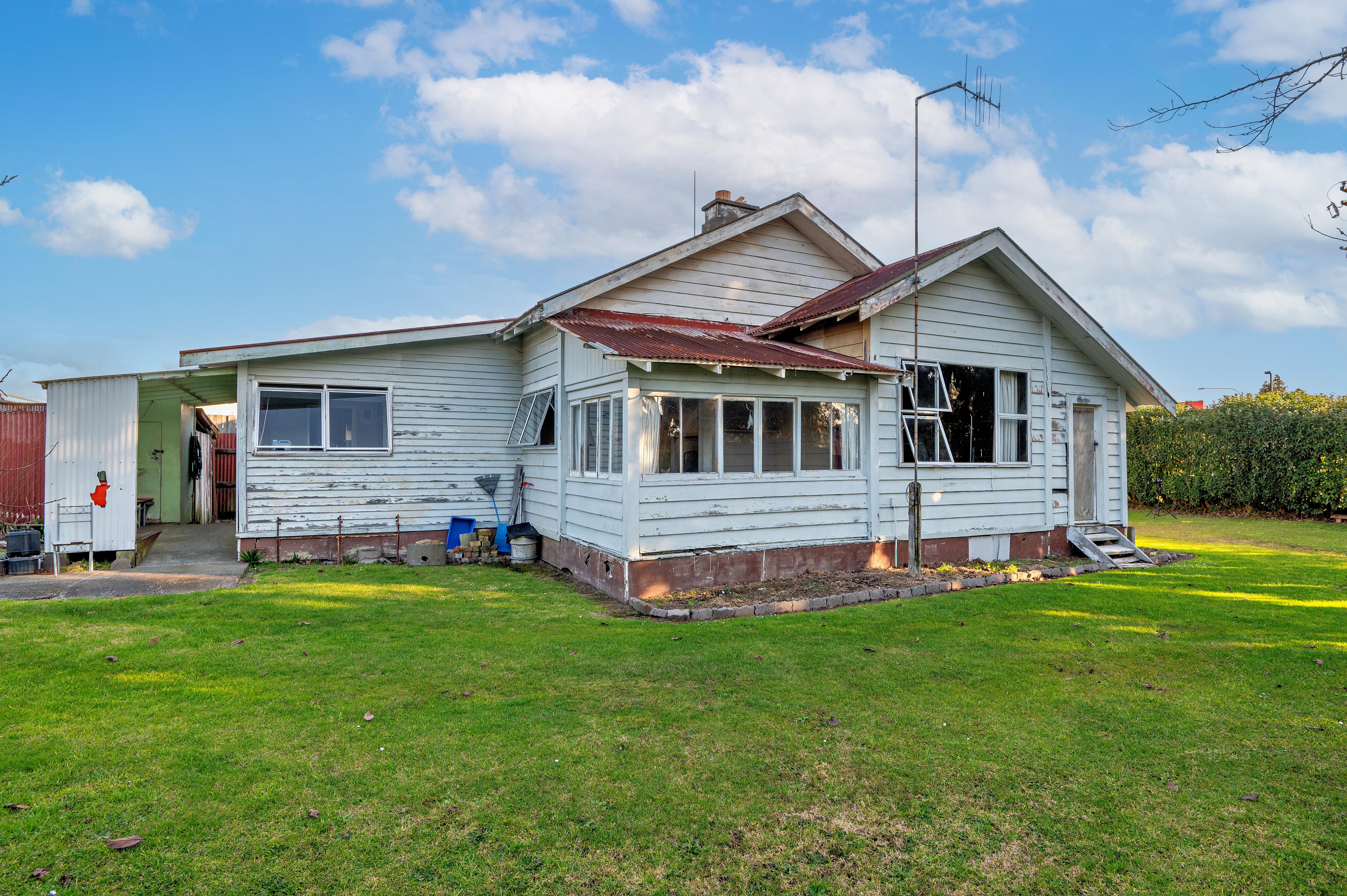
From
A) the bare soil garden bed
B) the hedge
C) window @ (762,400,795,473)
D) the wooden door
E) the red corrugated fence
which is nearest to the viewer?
the bare soil garden bed

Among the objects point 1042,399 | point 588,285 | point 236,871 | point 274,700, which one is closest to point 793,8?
point 588,285

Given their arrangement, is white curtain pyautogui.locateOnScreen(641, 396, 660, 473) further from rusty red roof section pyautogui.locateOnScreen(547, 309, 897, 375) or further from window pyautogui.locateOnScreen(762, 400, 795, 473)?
window pyautogui.locateOnScreen(762, 400, 795, 473)

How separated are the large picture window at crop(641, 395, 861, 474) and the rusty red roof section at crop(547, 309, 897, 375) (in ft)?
2.19

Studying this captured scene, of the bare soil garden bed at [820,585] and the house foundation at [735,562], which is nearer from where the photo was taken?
the bare soil garden bed at [820,585]

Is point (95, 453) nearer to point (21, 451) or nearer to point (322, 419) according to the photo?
point (322, 419)

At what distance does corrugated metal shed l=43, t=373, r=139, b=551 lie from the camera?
10938 mm

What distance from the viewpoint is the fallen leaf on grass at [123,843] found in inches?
131

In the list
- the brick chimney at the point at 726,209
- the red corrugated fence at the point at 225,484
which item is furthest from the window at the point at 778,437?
the red corrugated fence at the point at 225,484

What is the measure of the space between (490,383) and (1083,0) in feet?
35.9

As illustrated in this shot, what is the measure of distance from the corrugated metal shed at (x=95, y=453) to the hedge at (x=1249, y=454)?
90.2 ft

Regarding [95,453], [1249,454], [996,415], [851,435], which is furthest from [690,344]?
[1249,454]

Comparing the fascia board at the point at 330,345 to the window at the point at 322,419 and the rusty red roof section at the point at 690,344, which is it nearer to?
the window at the point at 322,419

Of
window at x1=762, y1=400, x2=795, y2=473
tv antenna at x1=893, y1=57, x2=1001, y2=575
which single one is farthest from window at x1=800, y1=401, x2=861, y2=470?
tv antenna at x1=893, y1=57, x2=1001, y2=575

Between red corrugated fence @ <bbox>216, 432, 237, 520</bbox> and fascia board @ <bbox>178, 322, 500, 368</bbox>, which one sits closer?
fascia board @ <bbox>178, 322, 500, 368</bbox>
